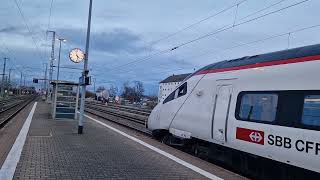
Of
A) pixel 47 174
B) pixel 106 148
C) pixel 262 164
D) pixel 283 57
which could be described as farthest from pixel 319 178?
pixel 106 148

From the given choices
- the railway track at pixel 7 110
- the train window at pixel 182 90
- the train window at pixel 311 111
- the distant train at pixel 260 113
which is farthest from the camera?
the railway track at pixel 7 110

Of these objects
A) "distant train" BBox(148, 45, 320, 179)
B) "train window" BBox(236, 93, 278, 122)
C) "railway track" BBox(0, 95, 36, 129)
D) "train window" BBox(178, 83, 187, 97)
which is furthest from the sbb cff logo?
"railway track" BBox(0, 95, 36, 129)

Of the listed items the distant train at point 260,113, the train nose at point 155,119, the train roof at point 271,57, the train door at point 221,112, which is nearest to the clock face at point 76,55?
the train nose at point 155,119

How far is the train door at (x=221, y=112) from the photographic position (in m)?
12.0

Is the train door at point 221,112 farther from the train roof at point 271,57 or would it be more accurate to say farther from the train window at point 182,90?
the train window at point 182,90

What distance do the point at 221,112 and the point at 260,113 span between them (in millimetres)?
1697

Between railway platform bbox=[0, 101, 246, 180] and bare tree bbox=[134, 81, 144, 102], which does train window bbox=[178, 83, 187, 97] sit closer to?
railway platform bbox=[0, 101, 246, 180]

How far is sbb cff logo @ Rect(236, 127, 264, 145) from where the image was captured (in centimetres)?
1038

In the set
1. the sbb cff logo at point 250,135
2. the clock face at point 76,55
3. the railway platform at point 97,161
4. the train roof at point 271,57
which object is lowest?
the railway platform at point 97,161

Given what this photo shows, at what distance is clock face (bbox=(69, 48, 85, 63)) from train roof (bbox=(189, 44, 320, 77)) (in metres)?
9.07

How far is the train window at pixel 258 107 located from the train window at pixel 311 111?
97cm

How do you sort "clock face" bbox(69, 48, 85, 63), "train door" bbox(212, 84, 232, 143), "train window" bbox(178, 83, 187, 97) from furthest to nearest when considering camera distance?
"clock face" bbox(69, 48, 85, 63), "train window" bbox(178, 83, 187, 97), "train door" bbox(212, 84, 232, 143)

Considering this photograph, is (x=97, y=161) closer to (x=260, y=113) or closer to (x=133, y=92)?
(x=260, y=113)

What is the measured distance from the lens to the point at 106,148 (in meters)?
15.4
